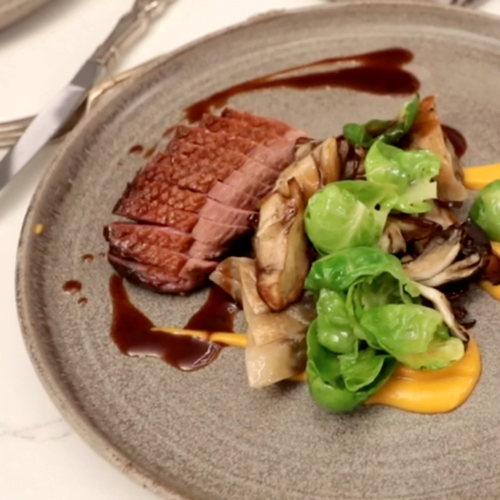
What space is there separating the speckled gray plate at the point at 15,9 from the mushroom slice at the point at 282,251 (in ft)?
6.99

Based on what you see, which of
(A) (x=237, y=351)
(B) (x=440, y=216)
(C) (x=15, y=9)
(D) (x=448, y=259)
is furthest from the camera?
(C) (x=15, y=9)

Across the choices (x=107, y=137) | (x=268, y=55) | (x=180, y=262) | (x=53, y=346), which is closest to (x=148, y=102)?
(x=107, y=137)

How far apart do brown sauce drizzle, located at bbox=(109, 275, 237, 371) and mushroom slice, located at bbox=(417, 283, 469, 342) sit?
687 mm

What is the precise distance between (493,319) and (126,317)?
1.27m

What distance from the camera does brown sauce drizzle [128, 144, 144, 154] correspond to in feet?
9.95

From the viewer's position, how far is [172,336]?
245 centimetres

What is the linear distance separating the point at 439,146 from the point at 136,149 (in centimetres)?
127

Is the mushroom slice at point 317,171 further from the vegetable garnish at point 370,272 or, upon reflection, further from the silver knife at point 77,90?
the silver knife at point 77,90

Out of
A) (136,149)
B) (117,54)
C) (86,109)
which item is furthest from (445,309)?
(117,54)

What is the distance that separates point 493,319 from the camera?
2348 mm

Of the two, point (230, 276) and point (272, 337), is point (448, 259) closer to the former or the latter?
point (272, 337)

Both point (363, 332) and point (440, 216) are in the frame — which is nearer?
point (363, 332)

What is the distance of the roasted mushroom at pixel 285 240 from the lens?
7.53 feet

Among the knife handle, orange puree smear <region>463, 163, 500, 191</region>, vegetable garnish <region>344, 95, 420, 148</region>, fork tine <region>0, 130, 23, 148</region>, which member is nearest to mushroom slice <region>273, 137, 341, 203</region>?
vegetable garnish <region>344, 95, 420, 148</region>
